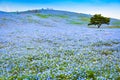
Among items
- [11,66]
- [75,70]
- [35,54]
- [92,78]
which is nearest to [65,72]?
[75,70]

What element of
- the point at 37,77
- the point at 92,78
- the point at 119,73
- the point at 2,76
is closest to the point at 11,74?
the point at 2,76

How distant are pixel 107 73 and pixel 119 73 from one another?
47 centimetres

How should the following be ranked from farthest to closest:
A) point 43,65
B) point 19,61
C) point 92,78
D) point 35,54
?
point 35,54 < point 19,61 < point 43,65 < point 92,78

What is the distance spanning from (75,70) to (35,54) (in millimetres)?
4966

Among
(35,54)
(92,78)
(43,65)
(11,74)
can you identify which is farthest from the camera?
(35,54)

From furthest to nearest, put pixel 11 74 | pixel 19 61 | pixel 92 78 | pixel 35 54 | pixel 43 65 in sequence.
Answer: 1. pixel 35 54
2. pixel 19 61
3. pixel 43 65
4. pixel 11 74
5. pixel 92 78

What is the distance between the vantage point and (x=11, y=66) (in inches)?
466

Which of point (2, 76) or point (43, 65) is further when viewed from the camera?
point (43, 65)

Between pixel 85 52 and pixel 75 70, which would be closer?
pixel 75 70

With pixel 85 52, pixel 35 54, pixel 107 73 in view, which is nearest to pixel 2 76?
pixel 107 73

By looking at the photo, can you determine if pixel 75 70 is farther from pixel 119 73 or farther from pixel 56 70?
pixel 119 73

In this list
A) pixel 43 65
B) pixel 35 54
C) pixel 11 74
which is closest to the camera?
pixel 11 74

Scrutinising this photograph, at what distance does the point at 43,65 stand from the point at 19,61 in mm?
1629

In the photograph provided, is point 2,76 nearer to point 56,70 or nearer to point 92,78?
point 56,70
